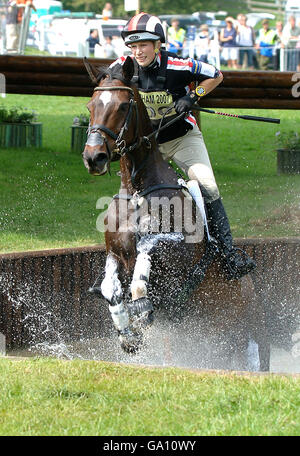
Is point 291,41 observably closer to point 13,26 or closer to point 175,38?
point 175,38

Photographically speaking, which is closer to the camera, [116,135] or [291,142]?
[116,135]

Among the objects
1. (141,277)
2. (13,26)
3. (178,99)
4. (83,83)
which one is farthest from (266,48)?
(141,277)

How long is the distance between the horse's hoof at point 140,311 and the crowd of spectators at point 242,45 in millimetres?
19668

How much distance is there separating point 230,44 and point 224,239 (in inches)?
792

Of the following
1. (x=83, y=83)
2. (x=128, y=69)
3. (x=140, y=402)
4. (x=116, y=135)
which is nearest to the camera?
(x=140, y=402)

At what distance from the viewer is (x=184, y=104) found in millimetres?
6227

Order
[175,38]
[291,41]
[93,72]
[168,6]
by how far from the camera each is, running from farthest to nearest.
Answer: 1. [168,6]
2. [175,38]
3. [291,41]
4. [93,72]

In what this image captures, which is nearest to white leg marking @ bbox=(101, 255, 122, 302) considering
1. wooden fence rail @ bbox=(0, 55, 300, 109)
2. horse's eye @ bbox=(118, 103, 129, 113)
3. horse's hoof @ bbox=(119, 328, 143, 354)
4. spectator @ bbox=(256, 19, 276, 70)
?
horse's hoof @ bbox=(119, 328, 143, 354)

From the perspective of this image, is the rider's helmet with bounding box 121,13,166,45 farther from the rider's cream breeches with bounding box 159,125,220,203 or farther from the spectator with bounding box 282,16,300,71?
the spectator with bounding box 282,16,300,71

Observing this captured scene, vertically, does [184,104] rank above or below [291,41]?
below

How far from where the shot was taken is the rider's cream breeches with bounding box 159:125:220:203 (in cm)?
668
